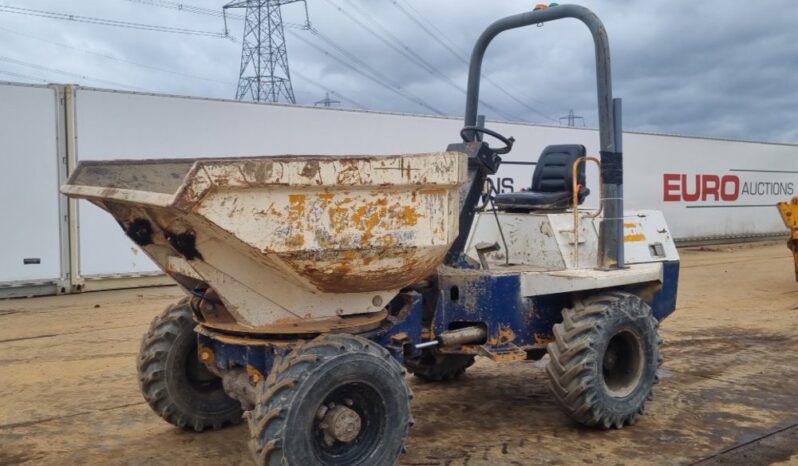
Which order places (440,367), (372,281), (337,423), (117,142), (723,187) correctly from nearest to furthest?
(337,423) → (372,281) → (440,367) → (117,142) → (723,187)

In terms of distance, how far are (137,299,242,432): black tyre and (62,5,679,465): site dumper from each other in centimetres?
1

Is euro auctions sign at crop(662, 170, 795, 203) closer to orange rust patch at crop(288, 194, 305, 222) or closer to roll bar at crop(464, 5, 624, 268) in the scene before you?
roll bar at crop(464, 5, 624, 268)

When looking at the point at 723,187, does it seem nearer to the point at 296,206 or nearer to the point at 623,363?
the point at 623,363

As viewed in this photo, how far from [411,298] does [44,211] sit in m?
8.52

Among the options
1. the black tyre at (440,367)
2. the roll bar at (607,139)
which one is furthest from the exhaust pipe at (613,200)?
the black tyre at (440,367)

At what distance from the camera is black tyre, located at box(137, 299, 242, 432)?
466 centimetres

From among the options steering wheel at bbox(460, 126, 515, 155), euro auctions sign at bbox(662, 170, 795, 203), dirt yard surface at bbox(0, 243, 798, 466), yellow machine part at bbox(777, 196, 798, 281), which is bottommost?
dirt yard surface at bbox(0, 243, 798, 466)

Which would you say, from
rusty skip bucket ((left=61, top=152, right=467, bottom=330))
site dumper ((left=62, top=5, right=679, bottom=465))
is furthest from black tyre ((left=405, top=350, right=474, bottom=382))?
rusty skip bucket ((left=61, top=152, right=467, bottom=330))

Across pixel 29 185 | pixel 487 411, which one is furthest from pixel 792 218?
pixel 29 185

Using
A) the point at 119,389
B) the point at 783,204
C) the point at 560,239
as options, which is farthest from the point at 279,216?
the point at 783,204

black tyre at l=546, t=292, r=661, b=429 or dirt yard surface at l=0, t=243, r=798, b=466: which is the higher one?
black tyre at l=546, t=292, r=661, b=429

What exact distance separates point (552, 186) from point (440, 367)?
1708mm

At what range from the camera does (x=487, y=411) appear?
5375mm

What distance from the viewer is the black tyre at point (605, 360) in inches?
183
